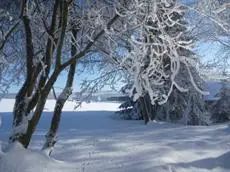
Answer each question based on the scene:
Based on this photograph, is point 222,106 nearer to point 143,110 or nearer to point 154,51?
point 143,110

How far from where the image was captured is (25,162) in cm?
410

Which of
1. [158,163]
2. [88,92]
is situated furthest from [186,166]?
[88,92]

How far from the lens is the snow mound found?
3.99 metres

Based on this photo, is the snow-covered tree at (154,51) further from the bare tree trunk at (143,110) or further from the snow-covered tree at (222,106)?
the snow-covered tree at (222,106)

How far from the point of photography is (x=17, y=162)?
4.06 metres

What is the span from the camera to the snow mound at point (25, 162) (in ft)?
13.1

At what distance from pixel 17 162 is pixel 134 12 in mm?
2252

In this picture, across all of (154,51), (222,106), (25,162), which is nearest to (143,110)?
(222,106)

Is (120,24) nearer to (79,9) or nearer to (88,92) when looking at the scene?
(79,9)

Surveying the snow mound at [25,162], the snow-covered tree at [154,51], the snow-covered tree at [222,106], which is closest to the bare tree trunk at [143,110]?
the snow-covered tree at [222,106]

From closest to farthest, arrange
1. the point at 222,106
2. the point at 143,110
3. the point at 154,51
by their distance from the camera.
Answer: the point at 154,51 < the point at 143,110 < the point at 222,106

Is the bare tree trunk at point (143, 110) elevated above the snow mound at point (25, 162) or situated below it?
below

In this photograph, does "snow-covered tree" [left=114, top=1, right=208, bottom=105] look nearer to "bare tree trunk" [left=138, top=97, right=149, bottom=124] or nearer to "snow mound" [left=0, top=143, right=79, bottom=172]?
"snow mound" [left=0, top=143, right=79, bottom=172]

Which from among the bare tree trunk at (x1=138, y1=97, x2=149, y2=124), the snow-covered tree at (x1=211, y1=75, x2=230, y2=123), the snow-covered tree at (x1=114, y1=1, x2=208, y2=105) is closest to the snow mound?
the snow-covered tree at (x1=114, y1=1, x2=208, y2=105)
